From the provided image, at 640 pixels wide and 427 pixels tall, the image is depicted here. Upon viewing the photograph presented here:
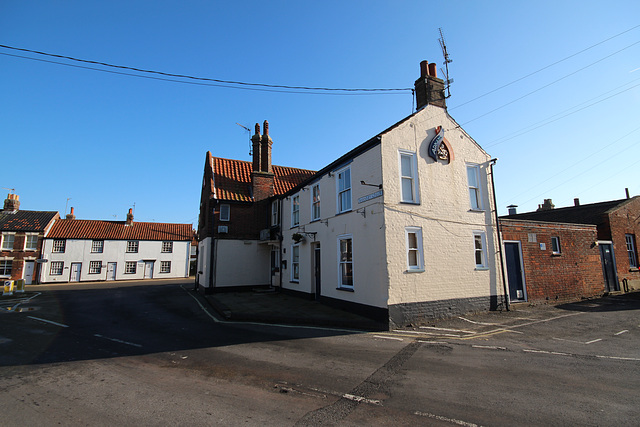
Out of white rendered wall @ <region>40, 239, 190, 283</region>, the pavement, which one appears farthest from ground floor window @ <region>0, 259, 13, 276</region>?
the pavement

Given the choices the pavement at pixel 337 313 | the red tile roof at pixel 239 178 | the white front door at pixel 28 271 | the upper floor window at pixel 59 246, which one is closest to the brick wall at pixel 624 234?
the pavement at pixel 337 313

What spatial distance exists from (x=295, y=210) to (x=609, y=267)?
18.5 m

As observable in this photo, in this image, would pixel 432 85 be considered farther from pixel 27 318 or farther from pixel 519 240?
pixel 27 318

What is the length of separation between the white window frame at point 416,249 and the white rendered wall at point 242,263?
40.2 ft

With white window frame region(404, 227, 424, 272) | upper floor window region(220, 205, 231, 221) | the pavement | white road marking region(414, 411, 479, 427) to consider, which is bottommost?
white road marking region(414, 411, 479, 427)

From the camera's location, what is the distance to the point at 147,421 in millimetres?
4105

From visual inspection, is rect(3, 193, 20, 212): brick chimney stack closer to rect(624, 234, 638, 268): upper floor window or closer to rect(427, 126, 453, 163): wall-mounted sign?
rect(427, 126, 453, 163): wall-mounted sign

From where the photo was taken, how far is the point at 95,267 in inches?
1451

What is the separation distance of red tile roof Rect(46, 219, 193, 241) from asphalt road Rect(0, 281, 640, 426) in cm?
3159

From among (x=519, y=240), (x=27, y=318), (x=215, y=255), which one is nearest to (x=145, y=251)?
(x=215, y=255)

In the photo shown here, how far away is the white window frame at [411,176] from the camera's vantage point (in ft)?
37.0

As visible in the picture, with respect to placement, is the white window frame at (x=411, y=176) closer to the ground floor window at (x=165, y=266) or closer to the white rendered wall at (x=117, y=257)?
the white rendered wall at (x=117, y=257)

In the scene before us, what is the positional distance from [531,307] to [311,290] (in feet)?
32.7

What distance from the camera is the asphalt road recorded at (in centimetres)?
431
